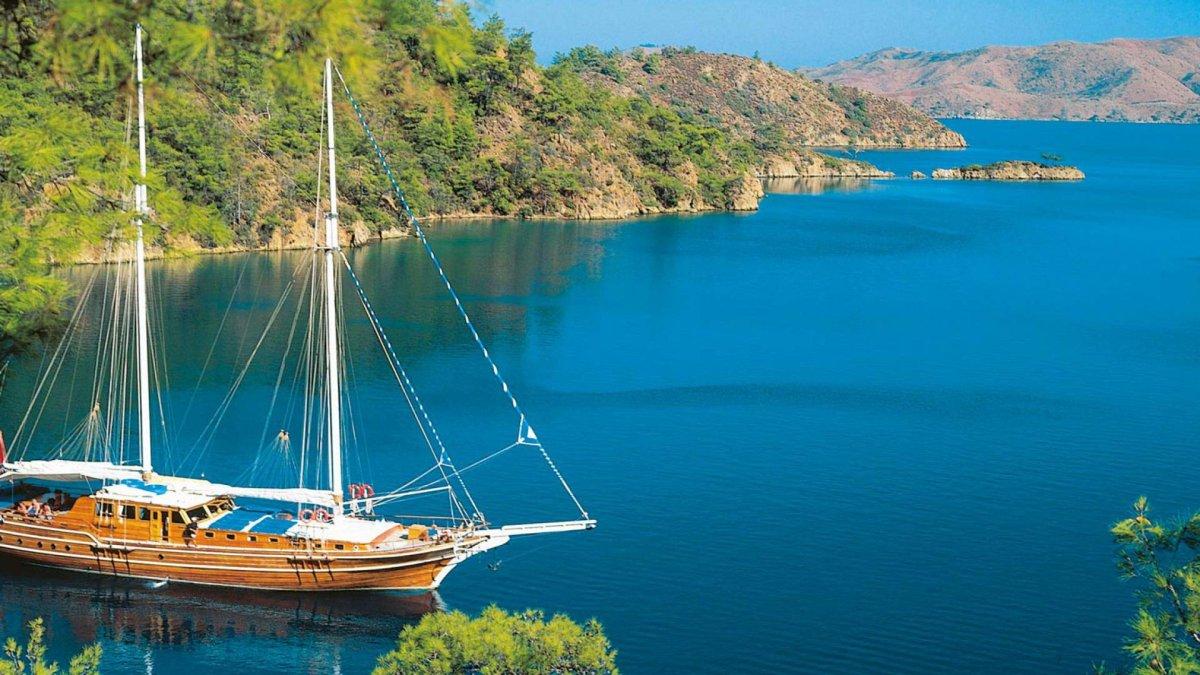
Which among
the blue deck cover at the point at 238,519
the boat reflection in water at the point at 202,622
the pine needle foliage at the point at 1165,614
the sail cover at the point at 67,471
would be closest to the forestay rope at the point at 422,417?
the boat reflection in water at the point at 202,622

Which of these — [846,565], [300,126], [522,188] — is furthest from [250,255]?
[846,565]

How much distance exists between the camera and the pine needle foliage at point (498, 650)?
14609mm

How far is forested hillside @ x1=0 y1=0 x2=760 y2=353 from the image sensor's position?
9.56 metres

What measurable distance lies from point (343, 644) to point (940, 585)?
1067 cm

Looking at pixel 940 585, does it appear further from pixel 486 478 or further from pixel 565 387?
pixel 565 387

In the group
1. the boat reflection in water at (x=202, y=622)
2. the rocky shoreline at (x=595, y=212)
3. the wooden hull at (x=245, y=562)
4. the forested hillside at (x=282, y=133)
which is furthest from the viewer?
the rocky shoreline at (x=595, y=212)

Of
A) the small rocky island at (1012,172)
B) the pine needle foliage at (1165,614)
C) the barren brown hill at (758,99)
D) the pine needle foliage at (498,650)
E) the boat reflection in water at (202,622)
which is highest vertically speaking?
the barren brown hill at (758,99)

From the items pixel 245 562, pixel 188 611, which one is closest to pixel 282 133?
pixel 245 562

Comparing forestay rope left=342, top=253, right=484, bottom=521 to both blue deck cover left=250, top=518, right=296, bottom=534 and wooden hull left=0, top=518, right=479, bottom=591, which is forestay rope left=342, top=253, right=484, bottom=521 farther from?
blue deck cover left=250, top=518, right=296, bottom=534

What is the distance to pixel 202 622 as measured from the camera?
77.2 ft

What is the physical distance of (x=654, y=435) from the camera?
3384 cm

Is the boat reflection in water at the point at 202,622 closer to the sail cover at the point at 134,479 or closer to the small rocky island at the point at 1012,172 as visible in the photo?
the sail cover at the point at 134,479

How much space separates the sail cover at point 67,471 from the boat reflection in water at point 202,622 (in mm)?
1747

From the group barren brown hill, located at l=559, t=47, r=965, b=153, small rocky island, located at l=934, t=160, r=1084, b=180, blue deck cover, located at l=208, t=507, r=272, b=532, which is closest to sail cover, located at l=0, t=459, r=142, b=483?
blue deck cover, located at l=208, t=507, r=272, b=532
